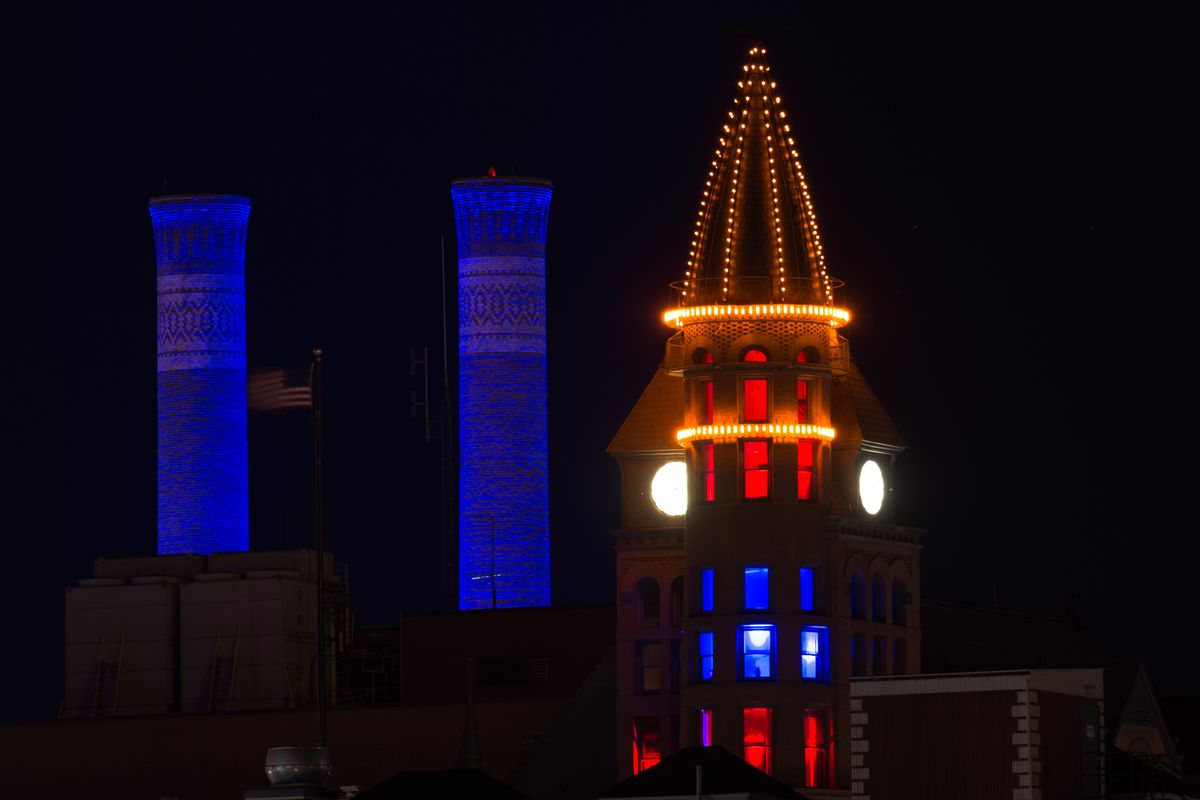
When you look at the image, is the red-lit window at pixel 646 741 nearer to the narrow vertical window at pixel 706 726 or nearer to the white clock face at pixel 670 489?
the narrow vertical window at pixel 706 726

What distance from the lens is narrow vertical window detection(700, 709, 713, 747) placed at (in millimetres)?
123812

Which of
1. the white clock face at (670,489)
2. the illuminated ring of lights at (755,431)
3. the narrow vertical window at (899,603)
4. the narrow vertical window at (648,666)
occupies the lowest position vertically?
the narrow vertical window at (648,666)

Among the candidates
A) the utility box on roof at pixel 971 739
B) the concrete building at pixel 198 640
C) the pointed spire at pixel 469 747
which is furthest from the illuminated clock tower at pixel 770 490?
the concrete building at pixel 198 640

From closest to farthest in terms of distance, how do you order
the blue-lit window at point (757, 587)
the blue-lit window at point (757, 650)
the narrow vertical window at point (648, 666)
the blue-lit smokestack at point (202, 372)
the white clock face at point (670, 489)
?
the blue-lit window at point (757, 650) < the blue-lit window at point (757, 587) < the narrow vertical window at point (648, 666) < the white clock face at point (670, 489) < the blue-lit smokestack at point (202, 372)

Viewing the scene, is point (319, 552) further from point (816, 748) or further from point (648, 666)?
point (648, 666)

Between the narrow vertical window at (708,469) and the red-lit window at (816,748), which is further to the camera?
the narrow vertical window at (708,469)

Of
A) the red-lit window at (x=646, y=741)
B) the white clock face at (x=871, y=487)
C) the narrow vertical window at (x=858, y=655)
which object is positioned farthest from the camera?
the red-lit window at (x=646, y=741)

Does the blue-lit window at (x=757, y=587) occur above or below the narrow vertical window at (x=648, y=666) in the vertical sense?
above

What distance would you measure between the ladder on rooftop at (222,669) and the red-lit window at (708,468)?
30.2 meters

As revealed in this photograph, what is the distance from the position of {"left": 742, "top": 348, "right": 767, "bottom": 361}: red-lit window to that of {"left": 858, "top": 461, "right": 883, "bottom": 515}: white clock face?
612 cm

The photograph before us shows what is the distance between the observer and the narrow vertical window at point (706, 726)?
124 m

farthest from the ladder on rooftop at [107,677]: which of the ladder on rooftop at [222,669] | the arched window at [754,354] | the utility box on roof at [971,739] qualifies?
the utility box on roof at [971,739]

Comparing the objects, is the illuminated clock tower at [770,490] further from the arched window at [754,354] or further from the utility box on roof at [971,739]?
the utility box on roof at [971,739]

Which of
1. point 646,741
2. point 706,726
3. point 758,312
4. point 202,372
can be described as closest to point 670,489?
point 758,312
